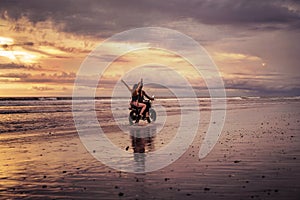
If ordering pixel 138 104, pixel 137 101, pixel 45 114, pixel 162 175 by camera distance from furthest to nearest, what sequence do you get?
pixel 45 114, pixel 137 101, pixel 138 104, pixel 162 175

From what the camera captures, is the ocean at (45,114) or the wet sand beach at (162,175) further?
the ocean at (45,114)

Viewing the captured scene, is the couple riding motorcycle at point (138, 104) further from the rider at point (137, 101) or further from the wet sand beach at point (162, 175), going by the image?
the wet sand beach at point (162, 175)

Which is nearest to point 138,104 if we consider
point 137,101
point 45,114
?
point 137,101

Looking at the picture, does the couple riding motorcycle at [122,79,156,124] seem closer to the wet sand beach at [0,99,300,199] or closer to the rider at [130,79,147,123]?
the rider at [130,79,147,123]

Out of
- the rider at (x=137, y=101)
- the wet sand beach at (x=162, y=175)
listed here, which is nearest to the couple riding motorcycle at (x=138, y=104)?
the rider at (x=137, y=101)

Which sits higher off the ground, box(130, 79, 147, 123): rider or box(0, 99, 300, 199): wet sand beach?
box(130, 79, 147, 123): rider

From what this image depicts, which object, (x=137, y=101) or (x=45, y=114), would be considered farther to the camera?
(x=45, y=114)

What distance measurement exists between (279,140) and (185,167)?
8415mm

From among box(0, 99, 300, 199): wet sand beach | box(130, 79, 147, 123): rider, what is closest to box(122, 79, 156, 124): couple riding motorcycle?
box(130, 79, 147, 123): rider

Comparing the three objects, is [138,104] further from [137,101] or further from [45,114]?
[45,114]

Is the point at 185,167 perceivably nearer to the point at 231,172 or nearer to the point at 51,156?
the point at 231,172

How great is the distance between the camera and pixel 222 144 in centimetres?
1825

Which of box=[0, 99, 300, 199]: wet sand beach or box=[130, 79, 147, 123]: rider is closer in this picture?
box=[0, 99, 300, 199]: wet sand beach

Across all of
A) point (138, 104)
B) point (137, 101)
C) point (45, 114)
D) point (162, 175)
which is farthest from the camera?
point (45, 114)
